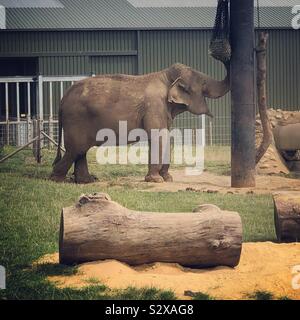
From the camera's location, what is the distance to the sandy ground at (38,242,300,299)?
6.70 meters

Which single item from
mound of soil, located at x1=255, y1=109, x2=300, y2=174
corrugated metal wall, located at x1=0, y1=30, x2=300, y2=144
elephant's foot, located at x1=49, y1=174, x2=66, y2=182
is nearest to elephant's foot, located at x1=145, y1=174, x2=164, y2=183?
elephant's foot, located at x1=49, y1=174, x2=66, y2=182

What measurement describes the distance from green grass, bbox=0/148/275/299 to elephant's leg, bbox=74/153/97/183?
17.6 inches

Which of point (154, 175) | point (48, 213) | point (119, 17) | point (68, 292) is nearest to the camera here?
point (68, 292)

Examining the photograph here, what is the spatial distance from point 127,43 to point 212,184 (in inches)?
425

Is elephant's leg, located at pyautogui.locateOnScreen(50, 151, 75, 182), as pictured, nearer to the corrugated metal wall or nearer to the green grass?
the green grass

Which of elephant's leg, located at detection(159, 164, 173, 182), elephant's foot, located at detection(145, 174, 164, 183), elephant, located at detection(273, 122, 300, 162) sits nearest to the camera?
elephant's foot, located at detection(145, 174, 164, 183)

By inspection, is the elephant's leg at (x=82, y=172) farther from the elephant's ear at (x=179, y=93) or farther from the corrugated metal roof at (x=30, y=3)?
the corrugated metal roof at (x=30, y=3)

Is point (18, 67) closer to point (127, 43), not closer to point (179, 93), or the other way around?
point (127, 43)

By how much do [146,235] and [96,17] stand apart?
17767 mm

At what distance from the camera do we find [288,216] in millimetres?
8156

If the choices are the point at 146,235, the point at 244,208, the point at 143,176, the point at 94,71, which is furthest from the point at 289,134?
the point at 146,235

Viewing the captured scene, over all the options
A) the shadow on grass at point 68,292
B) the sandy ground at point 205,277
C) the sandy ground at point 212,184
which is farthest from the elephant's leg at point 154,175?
the shadow on grass at point 68,292

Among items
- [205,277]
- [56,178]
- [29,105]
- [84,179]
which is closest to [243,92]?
[84,179]

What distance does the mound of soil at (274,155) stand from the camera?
1620 centimetres
